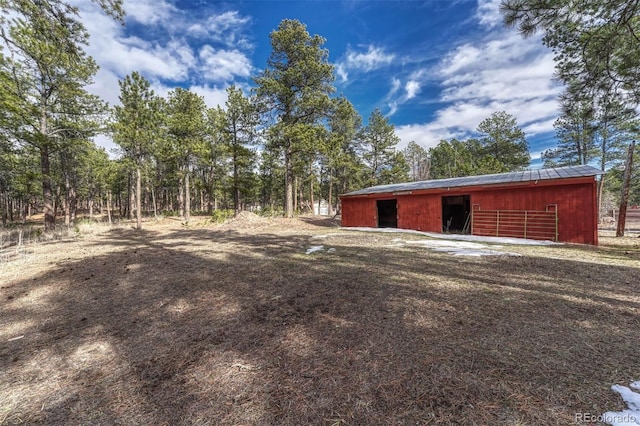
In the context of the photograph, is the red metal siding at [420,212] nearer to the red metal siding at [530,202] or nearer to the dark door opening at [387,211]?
the red metal siding at [530,202]

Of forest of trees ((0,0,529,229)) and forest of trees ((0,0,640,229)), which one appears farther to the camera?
forest of trees ((0,0,529,229))

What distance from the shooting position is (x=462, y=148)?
36375 millimetres

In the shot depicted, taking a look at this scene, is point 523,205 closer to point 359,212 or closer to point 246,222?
point 359,212

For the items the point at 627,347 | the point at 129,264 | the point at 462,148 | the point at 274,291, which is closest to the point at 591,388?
the point at 627,347

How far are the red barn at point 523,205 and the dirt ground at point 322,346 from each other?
6098mm

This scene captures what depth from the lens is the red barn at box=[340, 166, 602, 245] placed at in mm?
9617

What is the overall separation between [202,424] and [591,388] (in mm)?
2824

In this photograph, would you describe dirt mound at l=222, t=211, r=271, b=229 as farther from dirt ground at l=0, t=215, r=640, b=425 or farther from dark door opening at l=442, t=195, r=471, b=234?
dark door opening at l=442, t=195, r=471, b=234

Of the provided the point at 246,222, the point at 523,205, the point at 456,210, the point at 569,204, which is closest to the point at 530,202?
the point at 523,205

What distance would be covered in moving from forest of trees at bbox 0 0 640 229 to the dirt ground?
5.30 meters

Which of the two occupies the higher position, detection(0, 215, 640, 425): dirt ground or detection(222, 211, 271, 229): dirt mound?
detection(222, 211, 271, 229): dirt mound

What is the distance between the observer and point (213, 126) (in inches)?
928

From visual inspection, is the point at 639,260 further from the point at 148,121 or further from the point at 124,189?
the point at 124,189

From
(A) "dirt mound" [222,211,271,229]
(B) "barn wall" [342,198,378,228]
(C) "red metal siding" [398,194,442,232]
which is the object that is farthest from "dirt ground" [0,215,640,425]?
(A) "dirt mound" [222,211,271,229]
